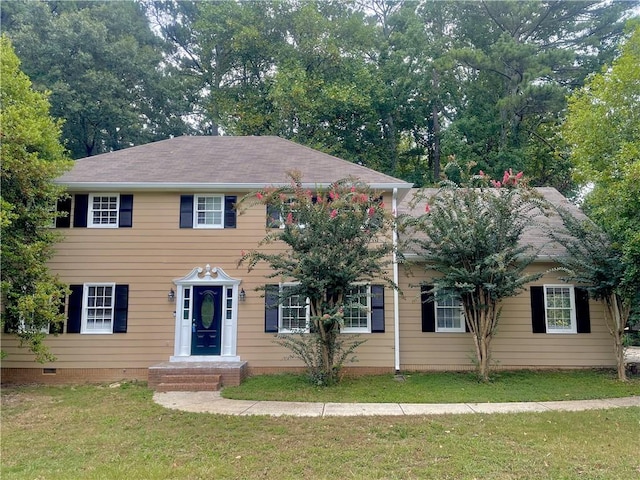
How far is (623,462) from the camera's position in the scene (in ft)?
15.8

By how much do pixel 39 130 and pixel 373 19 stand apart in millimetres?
21128

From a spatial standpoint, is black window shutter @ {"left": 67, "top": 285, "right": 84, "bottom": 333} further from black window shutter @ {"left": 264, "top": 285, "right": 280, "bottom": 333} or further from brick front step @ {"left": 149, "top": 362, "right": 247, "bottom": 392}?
black window shutter @ {"left": 264, "top": 285, "right": 280, "bottom": 333}

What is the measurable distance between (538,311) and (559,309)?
22.2 inches

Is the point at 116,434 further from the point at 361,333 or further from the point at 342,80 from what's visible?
the point at 342,80

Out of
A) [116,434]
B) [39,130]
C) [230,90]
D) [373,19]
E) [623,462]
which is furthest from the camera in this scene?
[373,19]

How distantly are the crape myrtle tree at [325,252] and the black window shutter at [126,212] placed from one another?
3765mm

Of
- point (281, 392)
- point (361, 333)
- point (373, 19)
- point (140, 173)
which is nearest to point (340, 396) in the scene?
point (281, 392)

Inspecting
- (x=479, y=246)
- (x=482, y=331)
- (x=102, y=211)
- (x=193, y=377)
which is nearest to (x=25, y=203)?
(x=102, y=211)

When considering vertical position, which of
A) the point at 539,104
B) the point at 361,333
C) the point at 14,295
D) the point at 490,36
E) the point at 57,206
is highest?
the point at 490,36

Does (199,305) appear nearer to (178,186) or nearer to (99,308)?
(99,308)

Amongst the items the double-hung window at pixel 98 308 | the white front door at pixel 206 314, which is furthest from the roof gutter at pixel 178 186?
the double-hung window at pixel 98 308

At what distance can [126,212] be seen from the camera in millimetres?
10484

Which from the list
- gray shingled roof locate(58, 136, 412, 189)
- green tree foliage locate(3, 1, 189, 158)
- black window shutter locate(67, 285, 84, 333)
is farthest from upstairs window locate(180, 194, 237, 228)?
green tree foliage locate(3, 1, 189, 158)

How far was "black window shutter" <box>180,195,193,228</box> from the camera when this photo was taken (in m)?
10.5
